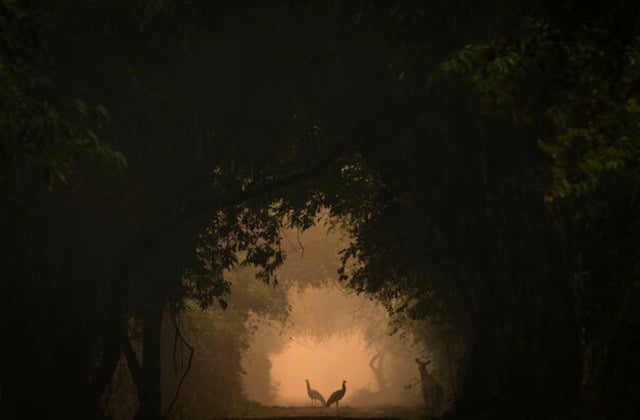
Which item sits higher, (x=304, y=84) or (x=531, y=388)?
(x=304, y=84)

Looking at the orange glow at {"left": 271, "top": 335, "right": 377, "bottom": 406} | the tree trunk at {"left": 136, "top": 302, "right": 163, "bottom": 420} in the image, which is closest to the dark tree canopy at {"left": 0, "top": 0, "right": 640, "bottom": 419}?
the tree trunk at {"left": 136, "top": 302, "right": 163, "bottom": 420}

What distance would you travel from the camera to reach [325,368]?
109688 millimetres

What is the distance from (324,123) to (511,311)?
5.74 meters

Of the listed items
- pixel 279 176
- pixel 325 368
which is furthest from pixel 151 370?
pixel 325 368

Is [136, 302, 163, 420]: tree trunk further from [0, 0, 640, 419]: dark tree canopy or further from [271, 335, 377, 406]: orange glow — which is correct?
[271, 335, 377, 406]: orange glow

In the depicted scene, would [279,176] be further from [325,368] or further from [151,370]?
[325,368]

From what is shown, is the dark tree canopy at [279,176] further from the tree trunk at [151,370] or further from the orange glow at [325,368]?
the orange glow at [325,368]

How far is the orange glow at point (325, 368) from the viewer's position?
97938mm

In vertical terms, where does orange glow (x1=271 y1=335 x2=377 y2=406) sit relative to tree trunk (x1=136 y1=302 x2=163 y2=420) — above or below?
above

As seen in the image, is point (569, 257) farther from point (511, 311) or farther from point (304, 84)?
point (304, 84)

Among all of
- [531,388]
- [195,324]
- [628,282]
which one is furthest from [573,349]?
[195,324]

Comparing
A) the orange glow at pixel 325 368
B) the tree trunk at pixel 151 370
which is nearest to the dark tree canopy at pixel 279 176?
the tree trunk at pixel 151 370

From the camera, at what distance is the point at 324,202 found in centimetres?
1714

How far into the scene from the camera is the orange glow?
3856 inches
